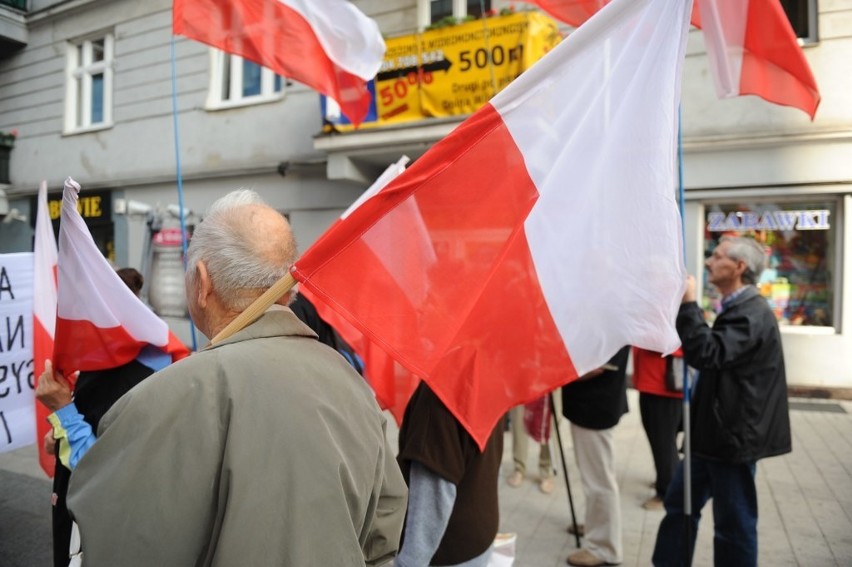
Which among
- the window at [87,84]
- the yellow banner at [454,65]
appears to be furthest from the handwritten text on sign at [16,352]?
the window at [87,84]

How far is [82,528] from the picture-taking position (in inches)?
44.4

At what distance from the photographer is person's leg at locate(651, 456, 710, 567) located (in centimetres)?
316

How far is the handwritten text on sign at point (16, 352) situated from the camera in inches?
119

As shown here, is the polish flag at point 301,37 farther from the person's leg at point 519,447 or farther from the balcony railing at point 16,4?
the balcony railing at point 16,4

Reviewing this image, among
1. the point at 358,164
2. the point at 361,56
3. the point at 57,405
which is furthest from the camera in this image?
the point at 358,164

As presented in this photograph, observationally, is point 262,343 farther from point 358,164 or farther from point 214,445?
point 358,164

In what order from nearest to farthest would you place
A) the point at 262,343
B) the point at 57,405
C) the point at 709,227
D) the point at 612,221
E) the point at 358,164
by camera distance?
1. the point at 262,343
2. the point at 612,221
3. the point at 57,405
4. the point at 709,227
5. the point at 358,164

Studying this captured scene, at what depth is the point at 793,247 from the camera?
8102 mm

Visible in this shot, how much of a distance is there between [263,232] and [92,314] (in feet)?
4.22

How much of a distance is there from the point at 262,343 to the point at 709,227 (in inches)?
326

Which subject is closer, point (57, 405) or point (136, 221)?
point (57, 405)

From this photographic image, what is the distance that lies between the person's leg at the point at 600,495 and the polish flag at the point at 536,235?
1.75 metres

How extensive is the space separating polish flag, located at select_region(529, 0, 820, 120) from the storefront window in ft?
19.2

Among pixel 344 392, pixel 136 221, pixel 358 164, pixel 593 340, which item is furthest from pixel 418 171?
pixel 136 221
